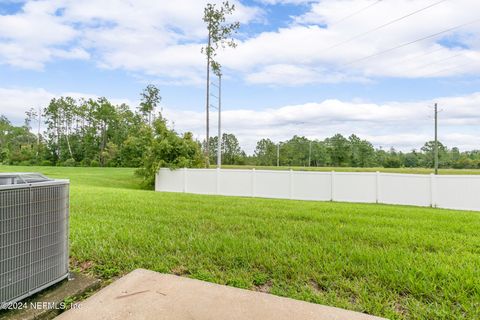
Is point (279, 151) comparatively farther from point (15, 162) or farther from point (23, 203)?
point (23, 203)

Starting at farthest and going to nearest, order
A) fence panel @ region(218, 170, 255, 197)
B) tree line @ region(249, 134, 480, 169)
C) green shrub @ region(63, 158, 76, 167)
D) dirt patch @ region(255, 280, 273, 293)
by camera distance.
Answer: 1. tree line @ region(249, 134, 480, 169)
2. green shrub @ region(63, 158, 76, 167)
3. fence panel @ region(218, 170, 255, 197)
4. dirt patch @ region(255, 280, 273, 293)

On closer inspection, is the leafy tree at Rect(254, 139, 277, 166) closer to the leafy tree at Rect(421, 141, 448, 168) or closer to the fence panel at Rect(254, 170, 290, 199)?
the leafy tree at Rect(421, 141, 448, 168)

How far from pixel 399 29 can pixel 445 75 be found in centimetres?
571

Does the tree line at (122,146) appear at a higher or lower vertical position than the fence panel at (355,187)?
higher

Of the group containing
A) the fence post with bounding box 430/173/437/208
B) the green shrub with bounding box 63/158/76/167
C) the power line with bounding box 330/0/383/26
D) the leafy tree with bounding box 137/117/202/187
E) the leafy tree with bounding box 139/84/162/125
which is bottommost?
the fence post with bounding box 430/173/437/208

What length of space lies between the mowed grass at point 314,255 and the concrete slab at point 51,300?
0.24 meters

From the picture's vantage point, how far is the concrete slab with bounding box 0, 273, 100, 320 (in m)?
1.71

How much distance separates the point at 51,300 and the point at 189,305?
0.93 meters

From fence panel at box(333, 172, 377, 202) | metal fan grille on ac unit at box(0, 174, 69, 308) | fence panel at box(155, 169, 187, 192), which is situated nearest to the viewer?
metal fan grille on ac unit at box(0, 174, 69, 308)

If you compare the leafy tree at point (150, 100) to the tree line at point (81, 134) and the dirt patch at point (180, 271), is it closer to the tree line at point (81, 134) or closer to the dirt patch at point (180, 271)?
the tree line at point (81, 134)

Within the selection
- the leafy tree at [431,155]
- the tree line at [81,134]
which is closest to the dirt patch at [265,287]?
the tree line at [81,134]

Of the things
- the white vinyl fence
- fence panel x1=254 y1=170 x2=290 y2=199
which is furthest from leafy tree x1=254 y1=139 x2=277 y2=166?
fence panel x1=254 y1=170 x2=290 y2=199

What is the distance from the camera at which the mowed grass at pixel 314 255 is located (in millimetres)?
2045

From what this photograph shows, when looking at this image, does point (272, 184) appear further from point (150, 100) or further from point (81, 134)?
point (81, 134)
